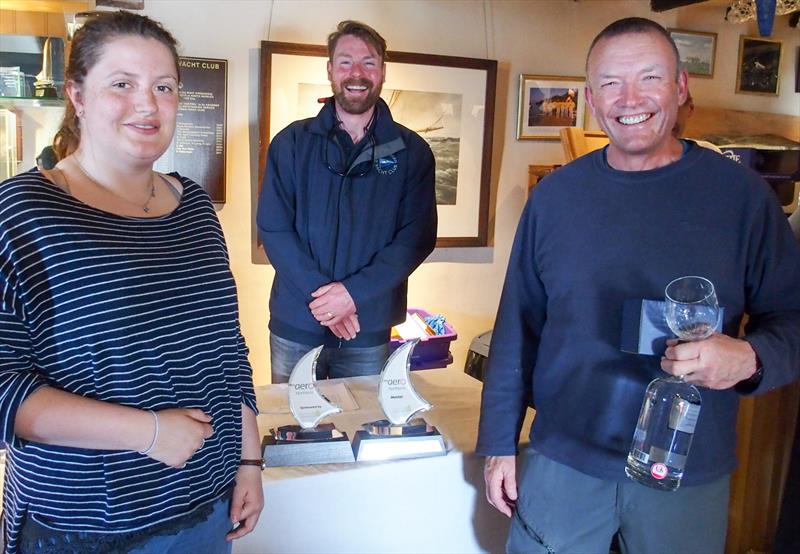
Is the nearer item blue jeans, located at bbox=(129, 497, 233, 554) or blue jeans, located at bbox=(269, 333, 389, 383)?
blue jeans, located at bbox=(129, 497, 233, 554)

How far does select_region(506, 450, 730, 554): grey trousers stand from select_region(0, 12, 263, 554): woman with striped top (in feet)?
2.06

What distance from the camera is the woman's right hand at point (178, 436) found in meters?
0.98

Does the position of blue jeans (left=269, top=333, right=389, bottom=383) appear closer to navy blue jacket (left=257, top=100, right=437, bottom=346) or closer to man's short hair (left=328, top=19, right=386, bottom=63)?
navy blue jacket (left=257, top=100, right=437, bottom=346)

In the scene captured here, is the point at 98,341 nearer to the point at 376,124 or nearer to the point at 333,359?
the point at 333,359

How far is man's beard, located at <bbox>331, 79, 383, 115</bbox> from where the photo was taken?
7.55 feet

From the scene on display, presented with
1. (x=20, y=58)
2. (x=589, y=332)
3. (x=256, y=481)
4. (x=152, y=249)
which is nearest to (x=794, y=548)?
(x=589, y=332)

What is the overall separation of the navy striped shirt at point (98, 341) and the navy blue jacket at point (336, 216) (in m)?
1.19

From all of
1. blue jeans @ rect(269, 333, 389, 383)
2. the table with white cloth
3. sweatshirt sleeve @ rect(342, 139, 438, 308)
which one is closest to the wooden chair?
sweatshirt sleeve @ rect(342, 139, 438, 308)

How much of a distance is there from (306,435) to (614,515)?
2.20 ft

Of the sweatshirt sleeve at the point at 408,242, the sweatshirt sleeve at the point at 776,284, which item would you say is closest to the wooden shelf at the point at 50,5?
the sweatshirt sleeve at the point at 408,242

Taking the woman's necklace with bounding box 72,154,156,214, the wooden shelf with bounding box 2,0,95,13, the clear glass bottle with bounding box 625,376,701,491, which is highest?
the wooden shelf with bounding box 2,0,95,13

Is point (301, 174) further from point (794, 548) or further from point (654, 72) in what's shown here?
point (794, 548)

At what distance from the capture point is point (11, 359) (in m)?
0.92

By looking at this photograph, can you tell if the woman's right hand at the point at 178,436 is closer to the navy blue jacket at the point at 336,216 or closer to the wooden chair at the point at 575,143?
the navy blue jacket at the point at 336,216
